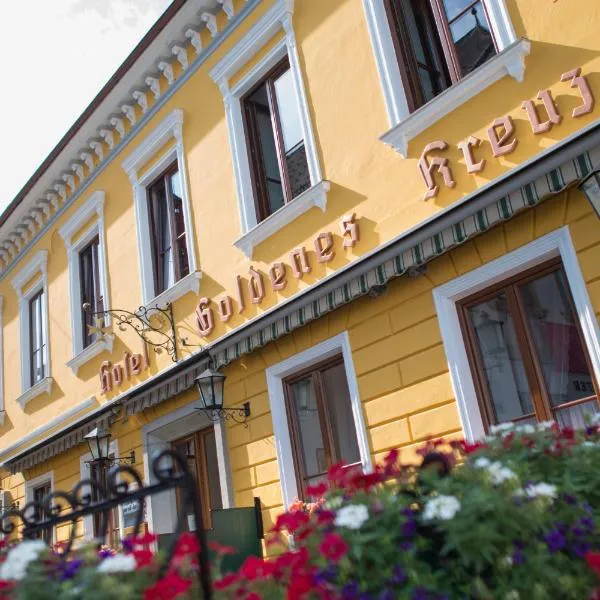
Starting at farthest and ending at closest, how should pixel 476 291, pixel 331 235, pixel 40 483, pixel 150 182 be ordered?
pixel 40 483
pixel 150 182
pixel 331 235
pixel 476 291

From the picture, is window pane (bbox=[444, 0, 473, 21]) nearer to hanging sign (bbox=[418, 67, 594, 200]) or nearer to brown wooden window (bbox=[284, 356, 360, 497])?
hanging sign (bbox=[418, 67, 594, 200])

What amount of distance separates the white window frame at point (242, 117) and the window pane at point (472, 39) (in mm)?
1727

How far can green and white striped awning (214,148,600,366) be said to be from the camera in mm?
4902

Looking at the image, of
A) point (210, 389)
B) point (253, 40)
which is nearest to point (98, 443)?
point (210, 389)

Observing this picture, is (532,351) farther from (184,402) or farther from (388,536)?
(184,402)

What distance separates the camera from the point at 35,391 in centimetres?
1290

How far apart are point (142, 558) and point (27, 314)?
12.5m

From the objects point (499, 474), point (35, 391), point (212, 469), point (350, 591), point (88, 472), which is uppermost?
point (35, 391)

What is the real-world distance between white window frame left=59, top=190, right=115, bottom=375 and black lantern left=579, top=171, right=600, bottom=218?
7.37 m

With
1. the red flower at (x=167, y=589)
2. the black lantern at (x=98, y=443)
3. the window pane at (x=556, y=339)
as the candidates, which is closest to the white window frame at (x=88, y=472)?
the black lantern at (x=98, y=443)

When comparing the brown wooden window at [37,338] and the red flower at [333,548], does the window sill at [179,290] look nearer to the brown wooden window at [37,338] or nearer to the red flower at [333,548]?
the brown wooden window at [37,338]

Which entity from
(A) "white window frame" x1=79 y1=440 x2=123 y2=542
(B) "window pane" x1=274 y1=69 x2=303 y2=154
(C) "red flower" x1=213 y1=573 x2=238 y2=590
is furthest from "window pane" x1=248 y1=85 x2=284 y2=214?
(C) "red flower" x1=213 y1=573 x2=238 y2=590

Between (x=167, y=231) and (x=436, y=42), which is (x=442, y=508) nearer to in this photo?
(x=436, y=42)

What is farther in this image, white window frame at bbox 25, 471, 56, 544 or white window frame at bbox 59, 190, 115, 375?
white window frame at bbox 25, 471, 56, 544
